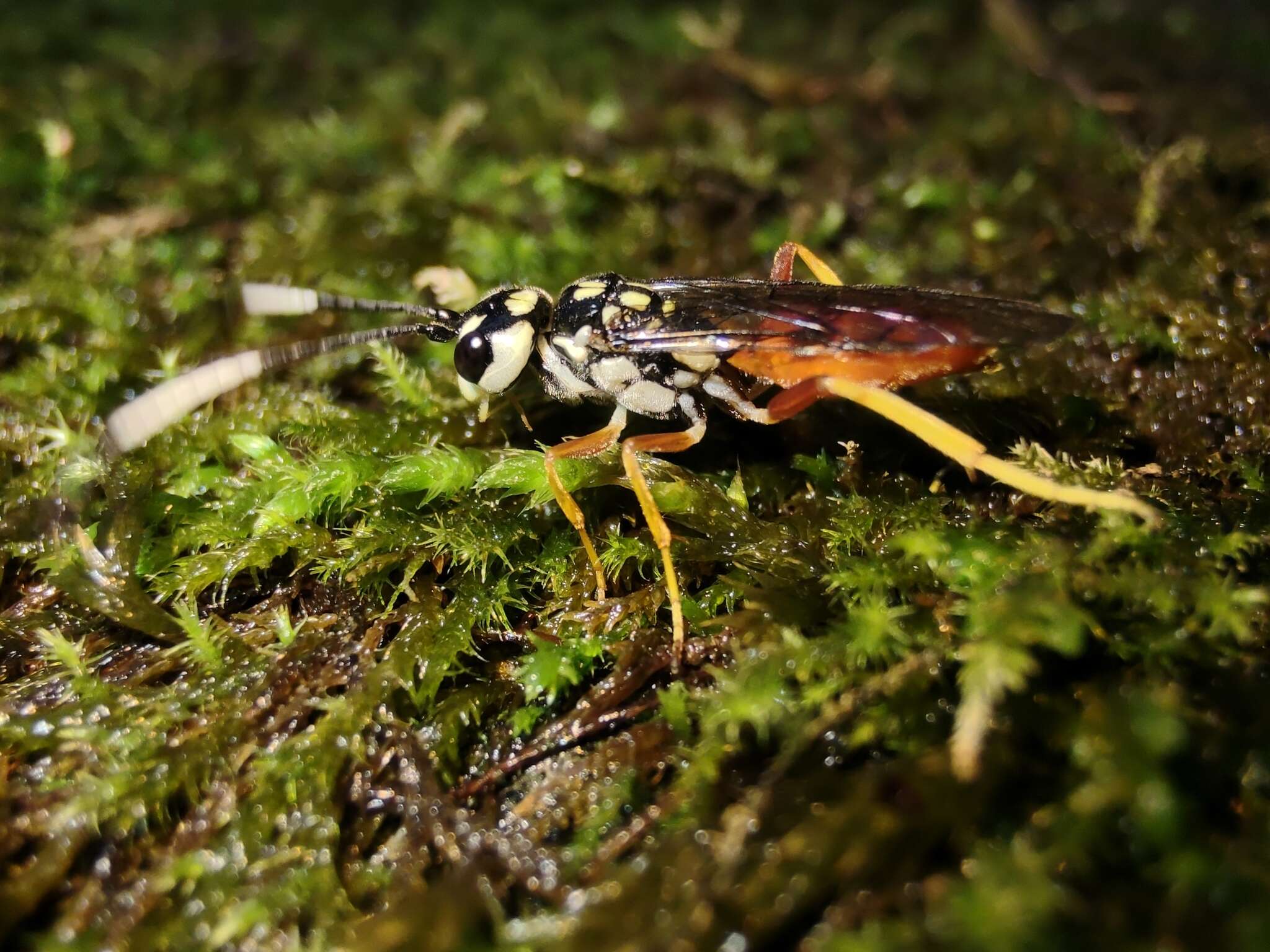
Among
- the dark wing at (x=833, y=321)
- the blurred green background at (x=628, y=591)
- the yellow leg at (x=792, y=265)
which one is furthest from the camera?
the yellow leg at (x=792, y=265)

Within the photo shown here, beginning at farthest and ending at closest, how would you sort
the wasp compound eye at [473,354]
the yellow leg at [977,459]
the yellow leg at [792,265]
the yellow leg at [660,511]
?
1. the yellow leg at [792,265]
2. the wasp compound eye at [473,354]
3. the yellow leg at [660,511]
4. the yellow leg at [977,459]

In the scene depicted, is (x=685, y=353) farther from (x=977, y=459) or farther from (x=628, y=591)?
(x=977, y=459)

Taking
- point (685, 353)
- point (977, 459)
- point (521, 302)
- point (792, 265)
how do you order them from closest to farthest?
point (977, 459) → point (685, 353) → point (521, 302) → point (792, 265)

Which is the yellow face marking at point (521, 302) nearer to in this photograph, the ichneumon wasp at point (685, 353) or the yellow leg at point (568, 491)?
the ichneumon wasp at point (685, 353)

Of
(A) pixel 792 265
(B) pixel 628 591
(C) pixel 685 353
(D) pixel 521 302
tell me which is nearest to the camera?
(B) pixel 628 591

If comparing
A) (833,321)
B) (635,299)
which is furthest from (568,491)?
(833,321)

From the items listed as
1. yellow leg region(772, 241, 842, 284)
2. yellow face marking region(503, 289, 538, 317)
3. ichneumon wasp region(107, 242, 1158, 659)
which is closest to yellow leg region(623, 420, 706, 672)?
ichneumon wasp region(107, 242, 1158, 659)

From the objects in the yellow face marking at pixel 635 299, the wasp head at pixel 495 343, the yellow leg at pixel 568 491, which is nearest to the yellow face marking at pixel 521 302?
the wasp head at pixel 495 343
